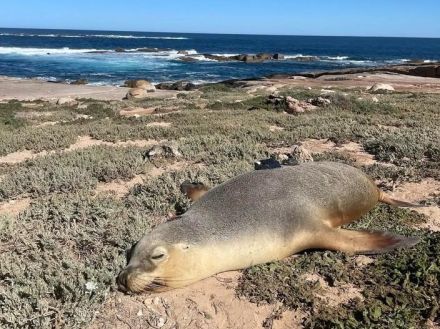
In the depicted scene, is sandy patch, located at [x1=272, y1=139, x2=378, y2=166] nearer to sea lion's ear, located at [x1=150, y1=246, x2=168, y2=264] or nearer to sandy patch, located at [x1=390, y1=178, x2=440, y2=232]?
sandy patch, located at [x1=390, y1=178, x2=440, y2=232]

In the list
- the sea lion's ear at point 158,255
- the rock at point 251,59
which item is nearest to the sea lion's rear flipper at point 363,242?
the sea lion's ear at point 158,255

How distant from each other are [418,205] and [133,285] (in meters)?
3.68

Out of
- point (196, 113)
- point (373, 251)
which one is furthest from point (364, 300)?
point (196, 113)

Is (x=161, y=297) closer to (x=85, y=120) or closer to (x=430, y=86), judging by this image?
(x=85, y=120)

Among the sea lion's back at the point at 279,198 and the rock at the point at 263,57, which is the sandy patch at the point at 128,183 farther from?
the rock at the point at 263,57

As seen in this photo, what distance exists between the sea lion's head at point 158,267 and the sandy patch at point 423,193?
2927mm

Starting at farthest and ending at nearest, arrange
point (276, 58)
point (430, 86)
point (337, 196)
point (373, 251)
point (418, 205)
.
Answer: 1. point (276, 58)
2. point (430, 86)
3. point (418, 205)
4. point (337, 196)
5. point (373, 251)

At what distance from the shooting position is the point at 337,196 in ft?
16.8

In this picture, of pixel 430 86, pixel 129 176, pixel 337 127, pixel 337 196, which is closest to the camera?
pixel 337 196

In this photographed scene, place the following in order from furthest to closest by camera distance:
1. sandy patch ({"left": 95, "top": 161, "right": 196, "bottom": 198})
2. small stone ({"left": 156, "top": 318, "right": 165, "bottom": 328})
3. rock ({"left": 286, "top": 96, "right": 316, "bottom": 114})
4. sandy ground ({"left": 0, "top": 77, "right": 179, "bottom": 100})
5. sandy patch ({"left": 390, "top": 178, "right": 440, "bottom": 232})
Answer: sandy ground ({"left": 0, "top": 77, "right": 179, "bottom": 100}) → rock ({"left": 286, "top": 96, "right": 316, "bottom": 114}) → sandy patch ({"left": 95, "top": 161, "right": 196, "bottom": 198}) → sandy patch ({"left": 390, "top": 178, "right": 440, "bottom": 232}) → small stone ({"left": 156, "top": 318, "right": 165, "bottom": 328})

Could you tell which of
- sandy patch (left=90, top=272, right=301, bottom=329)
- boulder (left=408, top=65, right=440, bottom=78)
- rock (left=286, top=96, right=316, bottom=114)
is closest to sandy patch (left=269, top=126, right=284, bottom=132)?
rock (left=286, top=96, right=316, bottom=114)

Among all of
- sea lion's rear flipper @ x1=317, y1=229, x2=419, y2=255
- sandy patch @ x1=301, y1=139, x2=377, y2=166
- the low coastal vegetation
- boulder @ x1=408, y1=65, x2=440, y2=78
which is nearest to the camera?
the low coastal vegetation

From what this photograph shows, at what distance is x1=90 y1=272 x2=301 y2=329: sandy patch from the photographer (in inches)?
146

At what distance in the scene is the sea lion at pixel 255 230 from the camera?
384 cm
